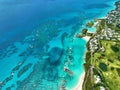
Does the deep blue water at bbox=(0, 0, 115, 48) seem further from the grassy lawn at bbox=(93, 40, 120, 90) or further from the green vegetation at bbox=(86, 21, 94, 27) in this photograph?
the grassy lawn at bbox=(93, 40, 120, 90)

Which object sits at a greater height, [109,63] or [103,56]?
[103,56]

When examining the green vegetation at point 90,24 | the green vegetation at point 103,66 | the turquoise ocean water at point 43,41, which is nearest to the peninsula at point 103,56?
the green vegetation at point 103,66

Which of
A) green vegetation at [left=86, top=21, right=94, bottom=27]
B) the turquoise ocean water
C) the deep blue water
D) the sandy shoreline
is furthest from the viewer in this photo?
green vegetation at [left=86, top=21, right=94, bottom=27]

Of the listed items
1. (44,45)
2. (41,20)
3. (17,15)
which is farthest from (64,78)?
(17,15)

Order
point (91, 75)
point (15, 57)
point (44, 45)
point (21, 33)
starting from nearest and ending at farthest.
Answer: point (91, 75), point (15, 57), point (44, 45), point (21, 33)

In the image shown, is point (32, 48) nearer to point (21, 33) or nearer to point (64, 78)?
point (21, 33)

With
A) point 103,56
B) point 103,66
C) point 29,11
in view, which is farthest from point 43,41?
point 29,11

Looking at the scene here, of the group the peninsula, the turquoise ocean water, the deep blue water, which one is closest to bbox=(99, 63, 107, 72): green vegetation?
the peninsula

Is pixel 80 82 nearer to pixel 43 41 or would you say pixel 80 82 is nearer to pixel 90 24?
pixel 43 41
